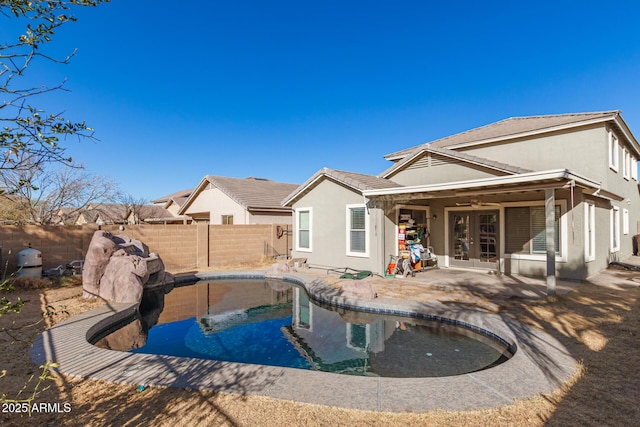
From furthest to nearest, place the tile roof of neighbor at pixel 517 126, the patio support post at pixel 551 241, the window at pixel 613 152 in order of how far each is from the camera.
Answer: the window at pixel 613 152 → the tile roof of neighbor at pixel 517 126 → the patio support post at pixel 551 241

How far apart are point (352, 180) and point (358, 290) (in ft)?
15.6

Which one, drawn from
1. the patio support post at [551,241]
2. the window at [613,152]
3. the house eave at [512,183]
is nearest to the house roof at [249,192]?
the house eave at [512,183]

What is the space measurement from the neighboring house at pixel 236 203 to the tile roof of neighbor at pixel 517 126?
804 cm

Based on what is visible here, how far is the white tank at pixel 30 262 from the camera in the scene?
1047cm

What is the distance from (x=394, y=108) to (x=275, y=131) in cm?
958

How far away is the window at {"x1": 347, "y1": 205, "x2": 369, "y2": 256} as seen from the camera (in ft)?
40.0

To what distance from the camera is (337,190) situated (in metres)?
13.1

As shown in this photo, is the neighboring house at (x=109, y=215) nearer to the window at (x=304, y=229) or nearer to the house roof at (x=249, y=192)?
the house roof at (x=249, y=192)

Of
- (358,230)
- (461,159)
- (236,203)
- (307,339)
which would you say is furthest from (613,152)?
(236,203)

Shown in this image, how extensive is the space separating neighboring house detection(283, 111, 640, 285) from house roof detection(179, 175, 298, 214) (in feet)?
18.5

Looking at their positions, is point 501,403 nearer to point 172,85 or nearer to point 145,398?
point 145,398

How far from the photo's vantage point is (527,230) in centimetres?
1112

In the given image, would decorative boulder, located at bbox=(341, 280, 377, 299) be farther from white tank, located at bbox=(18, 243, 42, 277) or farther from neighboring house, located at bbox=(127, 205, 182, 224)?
neighboring house, located at bbox=(127, 205, 182, 224)

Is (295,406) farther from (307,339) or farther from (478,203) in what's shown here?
(478,203)
